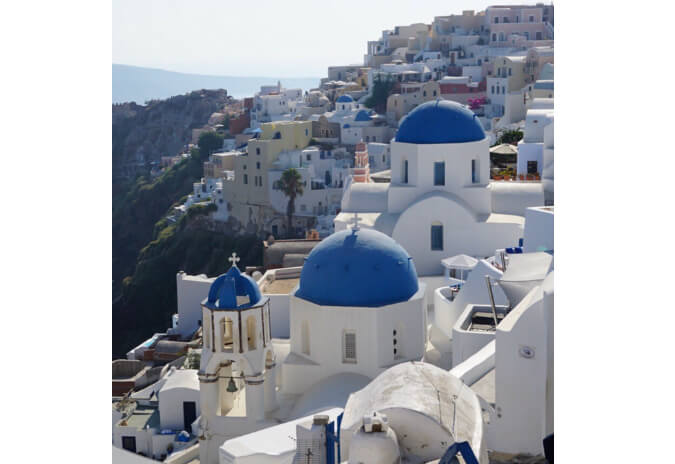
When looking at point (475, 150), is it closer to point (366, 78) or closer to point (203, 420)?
point (203, 420)

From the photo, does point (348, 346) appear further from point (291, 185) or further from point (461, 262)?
point (291, 185)

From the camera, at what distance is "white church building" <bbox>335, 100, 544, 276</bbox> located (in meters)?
12.2

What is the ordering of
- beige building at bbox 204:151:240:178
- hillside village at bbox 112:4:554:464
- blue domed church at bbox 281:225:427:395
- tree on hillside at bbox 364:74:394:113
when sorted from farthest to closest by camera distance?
1. tree on hillside at bbox 364:74:394:113
2. beige building at bbox 204:151:240:178
3. blue domed church at bbox 281:225:427:395
4. hillside village at bbox 112:4:554:464

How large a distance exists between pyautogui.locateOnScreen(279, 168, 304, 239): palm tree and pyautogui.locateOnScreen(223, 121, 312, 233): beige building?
0.53 metres

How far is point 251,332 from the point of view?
28.9 ft

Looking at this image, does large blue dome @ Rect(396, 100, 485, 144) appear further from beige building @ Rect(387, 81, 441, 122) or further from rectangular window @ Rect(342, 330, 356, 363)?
beige building @ Rect(387, 81, 441, 122)

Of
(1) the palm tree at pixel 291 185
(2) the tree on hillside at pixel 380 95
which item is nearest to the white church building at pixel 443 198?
(1) the palm tree at pixel 291 185

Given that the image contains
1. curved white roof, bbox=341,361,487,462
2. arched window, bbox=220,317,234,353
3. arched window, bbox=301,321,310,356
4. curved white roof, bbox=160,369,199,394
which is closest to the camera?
curved white roof, bbox=341,361,487,462

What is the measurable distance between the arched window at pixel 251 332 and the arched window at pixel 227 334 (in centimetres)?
16

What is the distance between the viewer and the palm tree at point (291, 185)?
2838 centimetres

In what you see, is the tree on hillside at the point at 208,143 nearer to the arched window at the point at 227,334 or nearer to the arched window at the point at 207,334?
the arched window at the point at 227,334

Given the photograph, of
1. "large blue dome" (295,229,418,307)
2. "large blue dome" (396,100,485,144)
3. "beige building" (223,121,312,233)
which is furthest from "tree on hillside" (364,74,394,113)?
"large blue dome" (295,229,418,307)

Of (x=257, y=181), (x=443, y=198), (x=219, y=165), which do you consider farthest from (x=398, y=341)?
(x=219, y=165)

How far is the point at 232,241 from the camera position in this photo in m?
29.8
